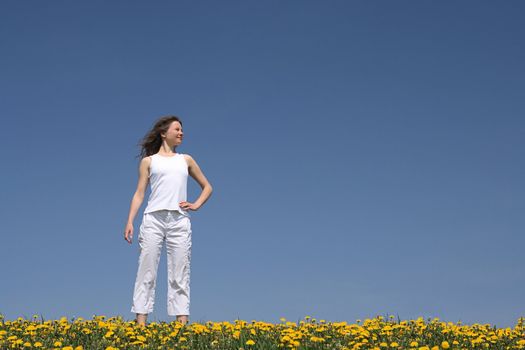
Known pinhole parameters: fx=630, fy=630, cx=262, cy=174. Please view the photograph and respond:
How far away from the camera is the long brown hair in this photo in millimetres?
11219

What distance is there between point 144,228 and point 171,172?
105cm

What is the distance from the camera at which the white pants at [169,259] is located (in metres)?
10.3

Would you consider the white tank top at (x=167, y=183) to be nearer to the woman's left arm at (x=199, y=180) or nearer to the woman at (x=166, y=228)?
the woman at (x=166, y=228)

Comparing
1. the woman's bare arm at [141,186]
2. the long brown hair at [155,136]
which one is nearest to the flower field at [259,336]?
the woman's bare arm at [141,186]

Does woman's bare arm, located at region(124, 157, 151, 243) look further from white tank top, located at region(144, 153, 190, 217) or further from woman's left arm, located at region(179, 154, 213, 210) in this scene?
woman's left arm, located at region(179, 154, 213, 210)

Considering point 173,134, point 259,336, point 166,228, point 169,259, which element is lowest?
point 259,336

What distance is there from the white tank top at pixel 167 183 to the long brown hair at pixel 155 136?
505 mm

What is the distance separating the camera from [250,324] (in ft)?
31.4

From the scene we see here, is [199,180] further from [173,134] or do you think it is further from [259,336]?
[259,336]

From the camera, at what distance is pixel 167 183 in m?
10.6

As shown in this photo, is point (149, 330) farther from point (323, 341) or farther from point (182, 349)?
point (323, 341)

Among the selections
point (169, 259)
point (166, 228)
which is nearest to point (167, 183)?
point (166, 228)

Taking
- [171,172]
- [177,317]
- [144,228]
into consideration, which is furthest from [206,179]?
[177,317]

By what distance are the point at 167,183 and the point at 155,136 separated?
112cm
